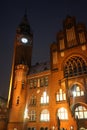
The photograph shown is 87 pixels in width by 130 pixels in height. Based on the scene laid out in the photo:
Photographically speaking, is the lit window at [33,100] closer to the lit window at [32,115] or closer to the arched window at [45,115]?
the lit window at [32,115]

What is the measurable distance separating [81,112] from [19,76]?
2055cm

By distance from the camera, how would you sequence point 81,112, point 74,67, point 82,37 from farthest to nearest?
point 82,37
point 74,67
point 81,112

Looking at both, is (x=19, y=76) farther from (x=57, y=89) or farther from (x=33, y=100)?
(x=57, y=89)

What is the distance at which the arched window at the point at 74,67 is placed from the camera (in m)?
34.4

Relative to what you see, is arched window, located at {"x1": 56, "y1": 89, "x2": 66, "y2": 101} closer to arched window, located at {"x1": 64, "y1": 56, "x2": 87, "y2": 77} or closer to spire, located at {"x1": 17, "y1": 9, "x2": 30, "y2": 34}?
arched window, located at {"x1": 64, "y1": 56, "x2": 87, "y2": 77}

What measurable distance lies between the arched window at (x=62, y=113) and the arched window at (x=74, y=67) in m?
8.06

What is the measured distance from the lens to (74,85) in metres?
33.8

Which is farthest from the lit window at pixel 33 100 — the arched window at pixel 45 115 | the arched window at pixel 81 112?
the arched window at pixel 81 112

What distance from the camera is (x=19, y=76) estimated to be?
144 ft

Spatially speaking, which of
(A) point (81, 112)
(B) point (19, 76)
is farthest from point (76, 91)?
(B) point (19, 76)

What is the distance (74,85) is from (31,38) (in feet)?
94.8

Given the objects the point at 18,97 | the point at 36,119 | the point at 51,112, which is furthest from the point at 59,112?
the point at 18,97

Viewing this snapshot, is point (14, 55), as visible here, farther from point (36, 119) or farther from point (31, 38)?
point (36, 119)

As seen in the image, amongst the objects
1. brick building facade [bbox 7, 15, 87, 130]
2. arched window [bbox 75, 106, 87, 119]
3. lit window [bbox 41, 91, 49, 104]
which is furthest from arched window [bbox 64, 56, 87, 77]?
arched window [bbox 75, 106, 87, 119]
